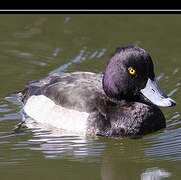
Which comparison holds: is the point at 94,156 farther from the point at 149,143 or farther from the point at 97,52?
the point at 97,52

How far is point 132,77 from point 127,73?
0.32ft

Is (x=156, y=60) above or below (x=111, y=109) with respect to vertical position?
above

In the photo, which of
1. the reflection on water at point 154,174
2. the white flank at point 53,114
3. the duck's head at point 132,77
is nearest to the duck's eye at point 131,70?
the duck's head at point 132,77

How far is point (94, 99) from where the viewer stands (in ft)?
28.3

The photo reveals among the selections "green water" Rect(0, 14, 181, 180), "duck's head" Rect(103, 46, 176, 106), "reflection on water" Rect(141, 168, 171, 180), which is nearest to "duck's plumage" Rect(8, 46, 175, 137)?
"duck's head" Rect(103, 46, 176, 106)

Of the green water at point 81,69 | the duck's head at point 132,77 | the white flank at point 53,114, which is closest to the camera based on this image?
the green water at point 81,69

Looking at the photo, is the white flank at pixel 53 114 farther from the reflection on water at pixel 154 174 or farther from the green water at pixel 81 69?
the reflection on water at pixel 154 174

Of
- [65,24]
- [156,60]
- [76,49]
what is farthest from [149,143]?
[65,24]

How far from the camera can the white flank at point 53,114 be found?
855cm

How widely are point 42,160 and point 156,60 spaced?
4.89 meters

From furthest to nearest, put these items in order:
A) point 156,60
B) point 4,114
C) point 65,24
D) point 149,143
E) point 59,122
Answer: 1. point 65,24
2. point 156,60
3. point 4,114
4. point 59,122
5. point 149,143

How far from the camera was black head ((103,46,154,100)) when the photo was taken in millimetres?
8211

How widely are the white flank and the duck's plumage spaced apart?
3.2 inches

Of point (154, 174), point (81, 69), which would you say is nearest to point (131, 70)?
point (154, 174)
